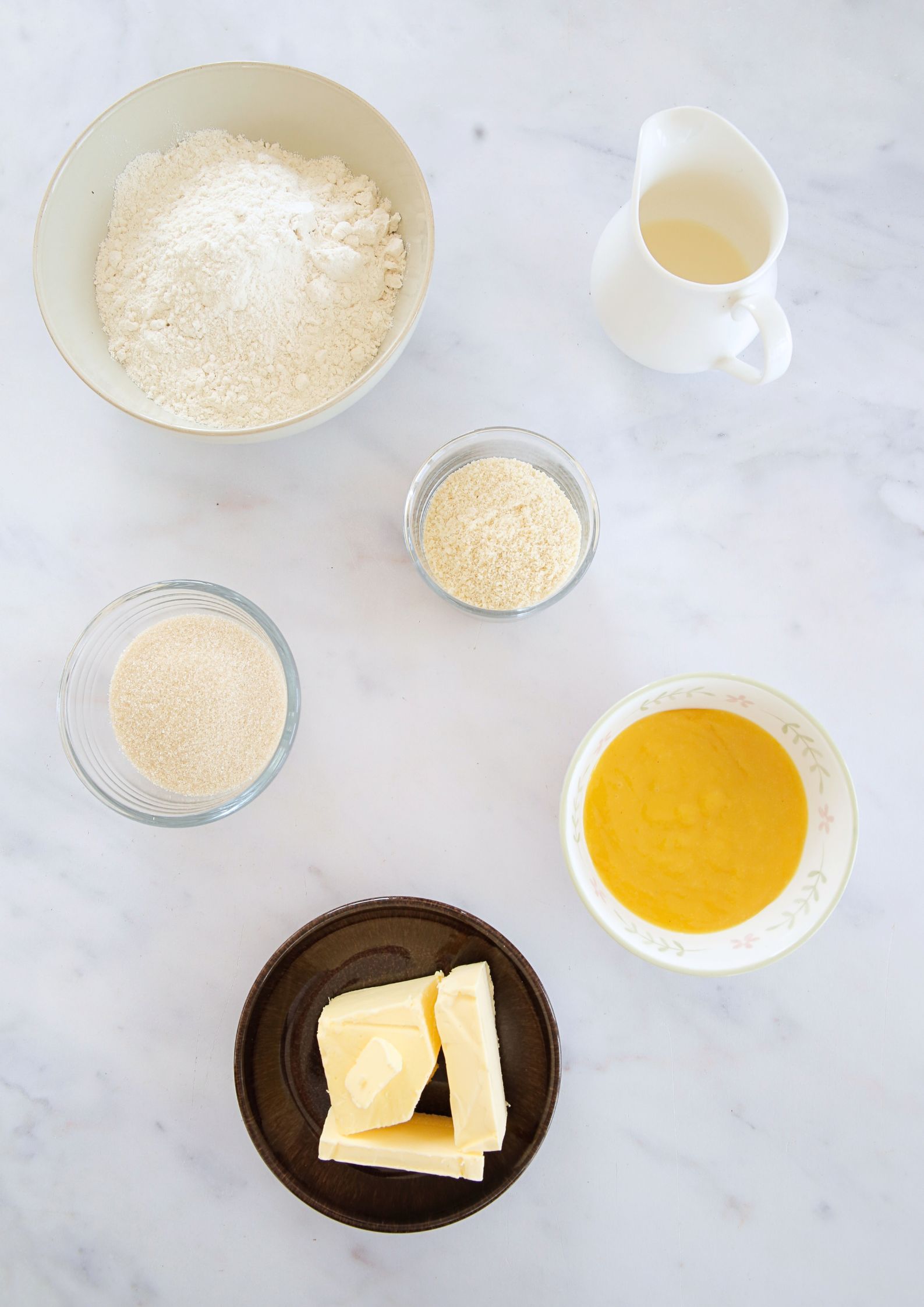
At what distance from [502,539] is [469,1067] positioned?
0.61 metres

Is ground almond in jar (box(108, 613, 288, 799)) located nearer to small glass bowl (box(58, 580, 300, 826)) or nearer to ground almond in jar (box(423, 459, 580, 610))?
small glass bowl (box(58, 580, 300, 826))

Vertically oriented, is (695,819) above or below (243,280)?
below

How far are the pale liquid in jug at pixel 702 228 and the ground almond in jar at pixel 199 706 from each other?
692 mm

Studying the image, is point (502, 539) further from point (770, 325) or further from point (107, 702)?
point (107, 702)

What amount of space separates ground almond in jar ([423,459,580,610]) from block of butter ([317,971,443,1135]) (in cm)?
49

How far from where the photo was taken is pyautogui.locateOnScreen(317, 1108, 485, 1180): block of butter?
91 centimetres

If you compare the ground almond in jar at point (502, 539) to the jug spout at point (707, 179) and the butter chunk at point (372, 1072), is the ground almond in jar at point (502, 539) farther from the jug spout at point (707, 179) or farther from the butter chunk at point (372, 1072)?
the butter chunk at point (372, 1072)

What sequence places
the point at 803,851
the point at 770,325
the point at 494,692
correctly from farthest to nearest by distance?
the point at 494,692 < the point at 803,851 < the point at 770,325

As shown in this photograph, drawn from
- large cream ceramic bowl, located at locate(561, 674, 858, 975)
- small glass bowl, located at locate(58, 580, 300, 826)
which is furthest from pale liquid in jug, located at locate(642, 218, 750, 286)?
small glass bowl, located at locate(58, 580, 300, 826)

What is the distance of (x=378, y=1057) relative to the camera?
910mm

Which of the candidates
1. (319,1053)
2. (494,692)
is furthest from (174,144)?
(319,1053)

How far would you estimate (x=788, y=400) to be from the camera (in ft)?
3.58

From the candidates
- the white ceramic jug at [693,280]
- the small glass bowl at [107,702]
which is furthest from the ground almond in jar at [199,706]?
the white ceramic jug at [693,280]

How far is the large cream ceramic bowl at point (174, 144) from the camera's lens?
92cm
